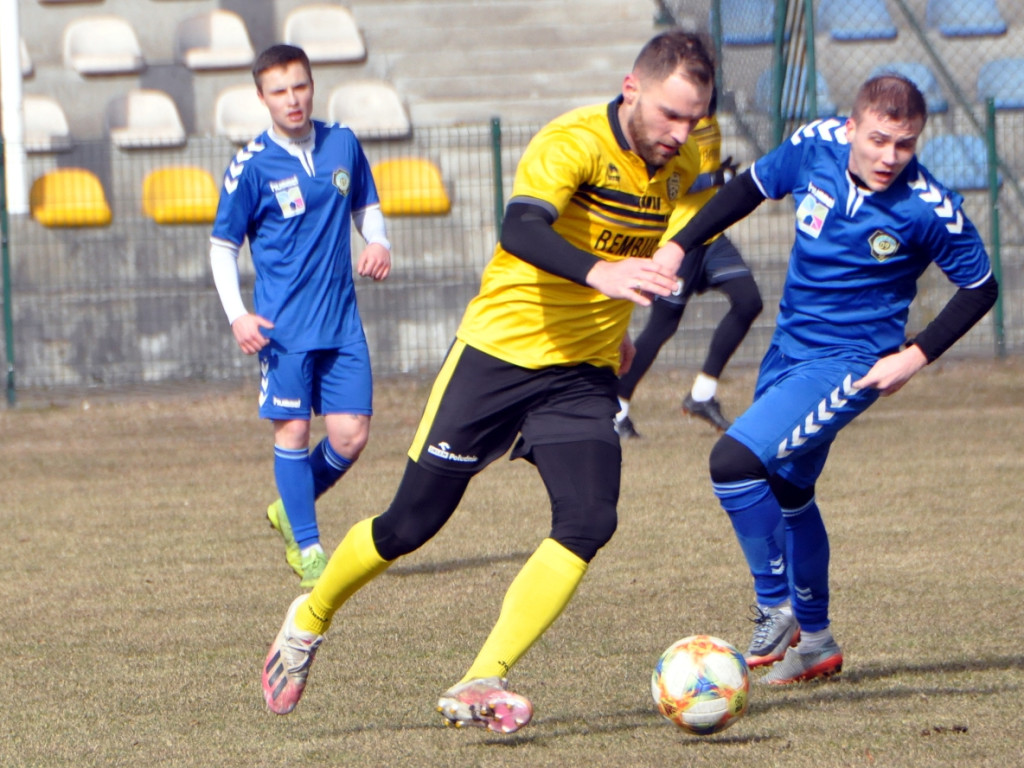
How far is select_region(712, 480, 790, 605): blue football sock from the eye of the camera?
478cm

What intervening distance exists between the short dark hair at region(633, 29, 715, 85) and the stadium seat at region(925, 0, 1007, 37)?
14448mm

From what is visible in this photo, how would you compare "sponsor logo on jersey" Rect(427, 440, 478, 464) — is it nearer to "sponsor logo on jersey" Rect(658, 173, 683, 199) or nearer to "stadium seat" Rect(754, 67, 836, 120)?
"sponsor logo on jersey" Rect(658, 173, 683, 199)

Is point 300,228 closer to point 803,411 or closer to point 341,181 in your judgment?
point 341,181

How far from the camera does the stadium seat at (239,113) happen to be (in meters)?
16.6

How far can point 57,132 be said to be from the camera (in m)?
17.3

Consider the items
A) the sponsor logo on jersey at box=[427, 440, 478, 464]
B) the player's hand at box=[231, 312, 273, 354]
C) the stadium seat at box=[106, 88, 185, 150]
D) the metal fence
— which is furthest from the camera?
the stadium seat at box=[106, 88, 185, 150]

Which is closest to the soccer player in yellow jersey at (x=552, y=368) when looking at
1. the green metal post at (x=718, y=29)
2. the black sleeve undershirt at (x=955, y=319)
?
the black sleeve undershirt at (x=955, y=319)

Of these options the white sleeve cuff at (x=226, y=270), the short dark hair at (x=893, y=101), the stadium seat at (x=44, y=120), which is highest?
the short dark hair at (x=893, y=101)

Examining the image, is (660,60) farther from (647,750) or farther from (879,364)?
(647,750)

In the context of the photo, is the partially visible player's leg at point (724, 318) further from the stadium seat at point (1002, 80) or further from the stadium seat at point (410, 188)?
the stadium seat at point (1002, 80)

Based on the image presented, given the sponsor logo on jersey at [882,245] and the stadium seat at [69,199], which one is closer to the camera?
the sponsor logo on jersey at [882,245]

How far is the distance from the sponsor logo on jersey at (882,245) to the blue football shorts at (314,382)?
2595 mm

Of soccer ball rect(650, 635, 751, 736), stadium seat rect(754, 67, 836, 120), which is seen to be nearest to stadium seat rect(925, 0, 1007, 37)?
stadium seat rect(754, 67, 836, 120)

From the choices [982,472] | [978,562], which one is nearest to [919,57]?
[982,472]
